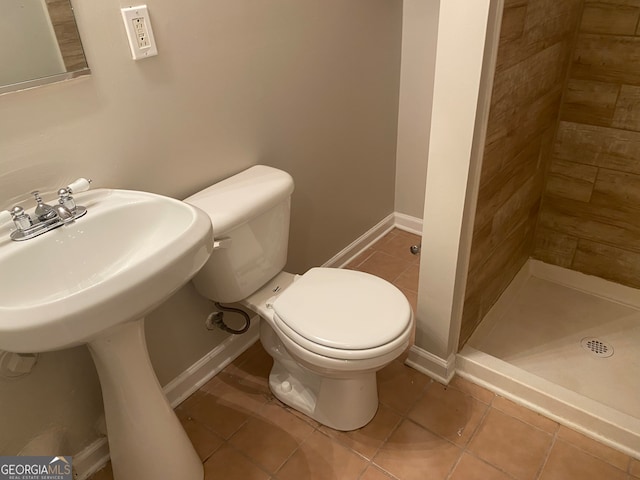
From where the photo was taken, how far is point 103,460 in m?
1.51

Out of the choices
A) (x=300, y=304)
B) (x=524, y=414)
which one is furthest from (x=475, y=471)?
(x=300, y=304)

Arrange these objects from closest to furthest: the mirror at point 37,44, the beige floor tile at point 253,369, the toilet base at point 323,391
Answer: the mirror at point 37,44, the toilet base at point 323,391, the beige floor tile at point 253,369

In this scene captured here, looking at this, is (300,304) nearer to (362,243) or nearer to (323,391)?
(323,391)

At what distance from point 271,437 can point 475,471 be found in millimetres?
645

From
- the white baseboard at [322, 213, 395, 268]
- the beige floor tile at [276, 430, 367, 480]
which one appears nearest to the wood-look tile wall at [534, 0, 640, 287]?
the white baseboard at [322, 213, 395, 268]

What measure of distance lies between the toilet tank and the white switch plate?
43cm

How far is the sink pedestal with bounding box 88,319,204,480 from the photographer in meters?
1.16

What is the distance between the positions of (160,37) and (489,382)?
5.01ft

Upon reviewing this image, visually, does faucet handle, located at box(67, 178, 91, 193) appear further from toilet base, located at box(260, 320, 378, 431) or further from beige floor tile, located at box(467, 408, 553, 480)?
beige floor tile, located at box(467, 408, 553, 480)

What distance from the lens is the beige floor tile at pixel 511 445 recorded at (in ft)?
4.77

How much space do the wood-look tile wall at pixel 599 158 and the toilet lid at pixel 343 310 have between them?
112 centimetres

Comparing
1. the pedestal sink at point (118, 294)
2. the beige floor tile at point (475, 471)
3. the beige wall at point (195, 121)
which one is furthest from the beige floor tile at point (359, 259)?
the pedestal sink at point (118, 294)

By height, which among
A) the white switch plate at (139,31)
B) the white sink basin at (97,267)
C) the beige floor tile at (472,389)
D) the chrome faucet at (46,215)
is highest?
the white switch plate at (139,31)

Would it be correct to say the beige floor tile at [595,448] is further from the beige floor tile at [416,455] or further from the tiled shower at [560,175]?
the beige floor tile at [416,455]
